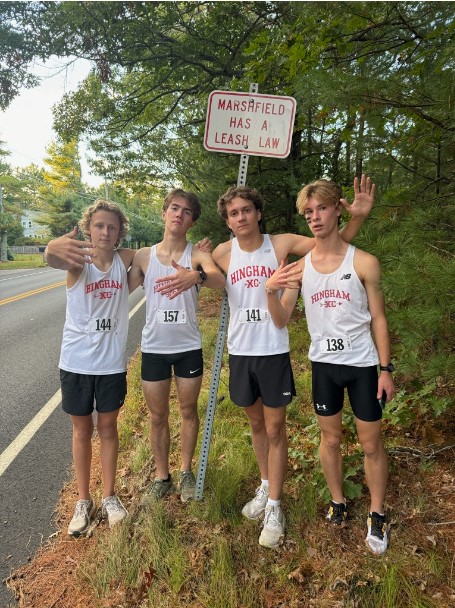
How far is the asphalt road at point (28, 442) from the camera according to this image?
2770mm

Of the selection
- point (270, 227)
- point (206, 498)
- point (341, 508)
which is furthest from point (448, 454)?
point (270, 227)

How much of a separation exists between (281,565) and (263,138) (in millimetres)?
2726

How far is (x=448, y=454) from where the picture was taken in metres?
3.16

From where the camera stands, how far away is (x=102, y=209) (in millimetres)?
2764

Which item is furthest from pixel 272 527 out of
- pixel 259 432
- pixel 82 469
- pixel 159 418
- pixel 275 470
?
pixel 82 469

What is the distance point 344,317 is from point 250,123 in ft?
4.79

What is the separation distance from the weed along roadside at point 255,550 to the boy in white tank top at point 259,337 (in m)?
0.26

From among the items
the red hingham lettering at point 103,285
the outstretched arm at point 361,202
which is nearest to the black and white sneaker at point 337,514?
the outstretched arm at point 361,202

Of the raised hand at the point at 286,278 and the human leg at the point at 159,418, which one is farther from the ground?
the raised hand at the point at 286,278

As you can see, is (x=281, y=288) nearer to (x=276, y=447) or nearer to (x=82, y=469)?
(x=276, y=447)

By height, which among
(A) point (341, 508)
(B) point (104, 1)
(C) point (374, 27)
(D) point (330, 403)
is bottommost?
(A) point (341, 508)

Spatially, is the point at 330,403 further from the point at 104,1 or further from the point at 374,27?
the point at 104,1

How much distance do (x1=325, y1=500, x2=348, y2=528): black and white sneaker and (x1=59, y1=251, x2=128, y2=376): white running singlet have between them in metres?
1.72

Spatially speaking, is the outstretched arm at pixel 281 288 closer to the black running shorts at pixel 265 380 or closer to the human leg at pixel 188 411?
the black running shorts at pixel 265 380
